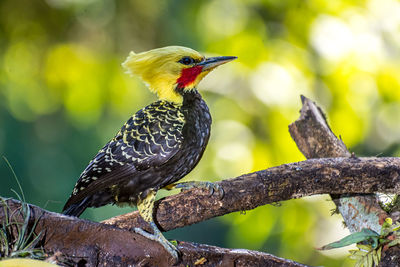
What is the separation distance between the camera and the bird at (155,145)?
3.22 m

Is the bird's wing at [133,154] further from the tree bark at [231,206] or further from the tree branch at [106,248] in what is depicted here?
the tree branch at [106,248]

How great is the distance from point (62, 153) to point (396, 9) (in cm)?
561

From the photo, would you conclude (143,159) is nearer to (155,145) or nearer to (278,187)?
(155,145)

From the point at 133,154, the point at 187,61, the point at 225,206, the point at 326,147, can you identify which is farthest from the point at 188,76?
the point at 326,147

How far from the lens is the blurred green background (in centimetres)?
492

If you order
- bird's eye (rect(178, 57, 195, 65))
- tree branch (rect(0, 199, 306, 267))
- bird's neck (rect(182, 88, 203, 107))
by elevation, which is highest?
bird's eye (rect(178, 57, 195, 65))

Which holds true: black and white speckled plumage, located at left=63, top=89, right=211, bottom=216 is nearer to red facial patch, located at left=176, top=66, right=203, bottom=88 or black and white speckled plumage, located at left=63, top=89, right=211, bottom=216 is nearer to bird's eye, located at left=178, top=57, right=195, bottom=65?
red facial patch, located at left=176, top=66, right=203, bottom=88

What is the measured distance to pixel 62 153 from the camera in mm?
8523

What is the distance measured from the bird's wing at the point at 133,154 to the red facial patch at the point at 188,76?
26cm

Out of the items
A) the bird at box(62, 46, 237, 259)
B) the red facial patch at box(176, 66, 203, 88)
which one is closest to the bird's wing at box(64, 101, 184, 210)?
the bird at box(62, 46, 237, 259)

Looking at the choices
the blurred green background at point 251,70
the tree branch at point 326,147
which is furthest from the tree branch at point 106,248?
the blurred green background at point 251,70

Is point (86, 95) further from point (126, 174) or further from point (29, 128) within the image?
point (29, 128)

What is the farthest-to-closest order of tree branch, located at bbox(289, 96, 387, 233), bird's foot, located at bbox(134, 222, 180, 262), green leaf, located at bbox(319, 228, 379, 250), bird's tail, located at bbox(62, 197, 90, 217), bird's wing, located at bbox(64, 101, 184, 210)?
tree branch, located at bbox(289, 96, 387, 233)
bird's tail, located at bbox(62, 197, 90, 217)
bird's wing, located at bbox(64, 101, 184, 210)
green leaf, located at bbox(319, 228, 379, 250)
bird's foot, located at bbox(134, 222, 180, 262)

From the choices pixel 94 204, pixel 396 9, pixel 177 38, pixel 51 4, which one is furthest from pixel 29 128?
pixel 396 9
